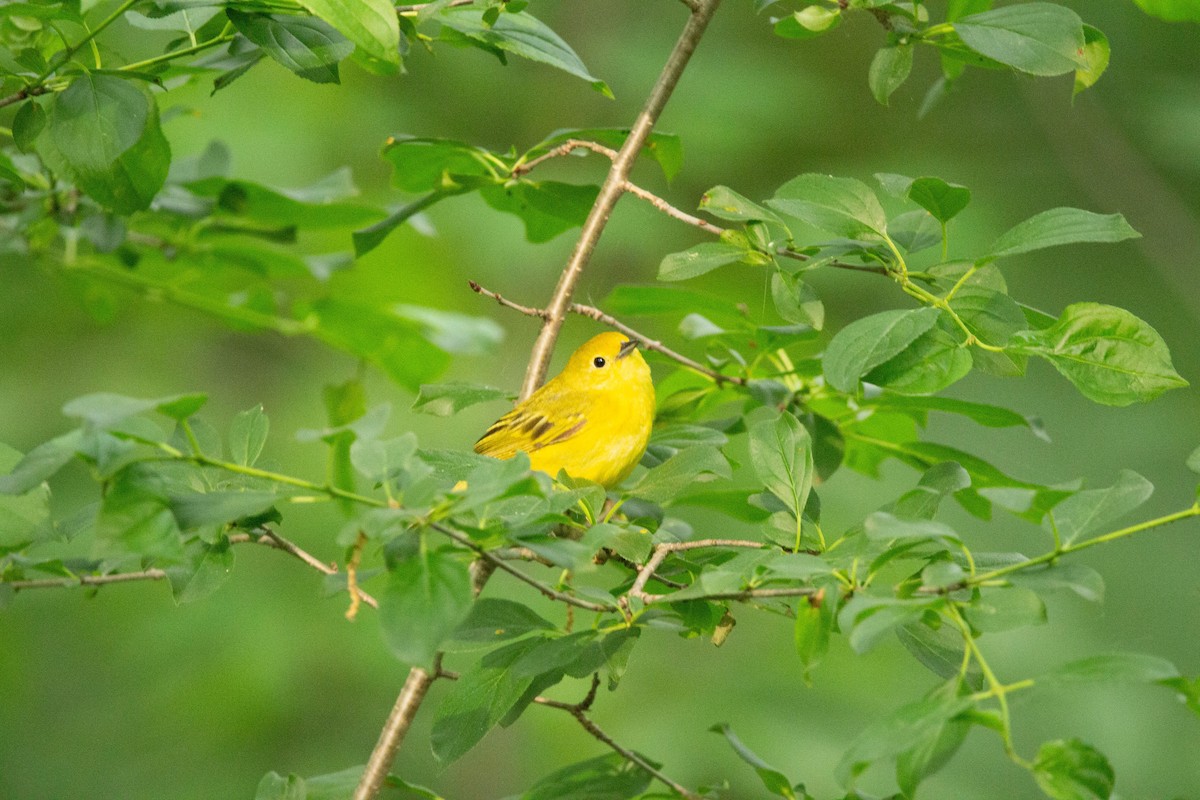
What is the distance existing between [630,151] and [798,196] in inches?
16.1

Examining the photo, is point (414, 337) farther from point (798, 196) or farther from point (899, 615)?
point (899, 615)

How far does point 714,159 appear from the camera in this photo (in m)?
6.30

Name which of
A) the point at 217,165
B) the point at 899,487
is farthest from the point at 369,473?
the point at 899,487

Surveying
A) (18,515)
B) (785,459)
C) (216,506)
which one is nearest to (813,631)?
(785,459)

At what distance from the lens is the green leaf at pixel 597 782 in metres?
1.62

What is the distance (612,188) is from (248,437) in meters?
0.74

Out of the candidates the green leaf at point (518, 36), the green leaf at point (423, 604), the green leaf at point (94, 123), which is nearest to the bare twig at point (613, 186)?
the green leaf at point (518, 36)

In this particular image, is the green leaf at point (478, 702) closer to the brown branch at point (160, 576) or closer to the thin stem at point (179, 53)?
the brown branch at point (160, 576)

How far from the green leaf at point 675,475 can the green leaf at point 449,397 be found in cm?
41

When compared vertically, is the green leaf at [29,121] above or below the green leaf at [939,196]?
below

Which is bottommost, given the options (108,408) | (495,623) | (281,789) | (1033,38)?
(281,789)

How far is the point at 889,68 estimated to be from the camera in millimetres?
1640

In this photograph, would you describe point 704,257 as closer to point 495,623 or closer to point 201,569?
point 495,623

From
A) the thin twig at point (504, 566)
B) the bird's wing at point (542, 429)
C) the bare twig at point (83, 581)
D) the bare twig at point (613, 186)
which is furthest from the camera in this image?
the bird's wing at point (542, 429)
